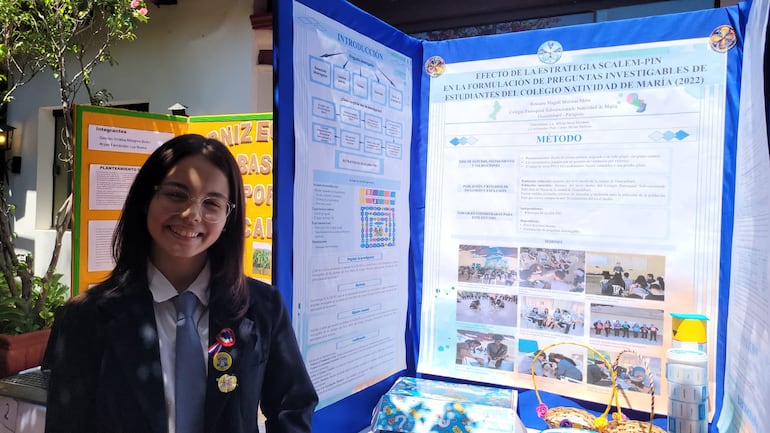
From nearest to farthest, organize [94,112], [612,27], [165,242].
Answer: [165,242]
[612,27]
[94,112]

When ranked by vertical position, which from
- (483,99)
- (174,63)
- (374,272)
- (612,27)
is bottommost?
(374,272)

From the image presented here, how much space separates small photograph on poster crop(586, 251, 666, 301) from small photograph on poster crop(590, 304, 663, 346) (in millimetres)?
45

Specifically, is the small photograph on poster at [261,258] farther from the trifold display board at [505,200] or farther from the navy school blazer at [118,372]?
the navy school blazer at [118,372]

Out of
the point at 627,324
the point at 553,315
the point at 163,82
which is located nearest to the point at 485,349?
the point at 553,315

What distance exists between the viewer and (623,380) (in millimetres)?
1580

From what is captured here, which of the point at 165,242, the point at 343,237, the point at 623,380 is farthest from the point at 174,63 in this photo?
the point at 623,380

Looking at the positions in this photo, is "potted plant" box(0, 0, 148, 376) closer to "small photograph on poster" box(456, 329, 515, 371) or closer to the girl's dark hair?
the girl's dark hair

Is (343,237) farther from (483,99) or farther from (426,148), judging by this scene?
(483,99)

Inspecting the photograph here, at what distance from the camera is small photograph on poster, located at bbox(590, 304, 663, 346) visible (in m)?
1.55

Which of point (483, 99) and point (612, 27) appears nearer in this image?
point (612, 27)

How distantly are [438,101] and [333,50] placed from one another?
0.54m

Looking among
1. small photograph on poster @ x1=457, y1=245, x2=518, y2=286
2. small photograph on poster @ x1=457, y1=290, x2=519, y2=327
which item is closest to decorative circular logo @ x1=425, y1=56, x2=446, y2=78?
small photograph on poster @ x1=457, y1=245, x2=518, y2=286

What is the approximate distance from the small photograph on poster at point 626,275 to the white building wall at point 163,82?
2.87 meters

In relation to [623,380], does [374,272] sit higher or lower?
higher
